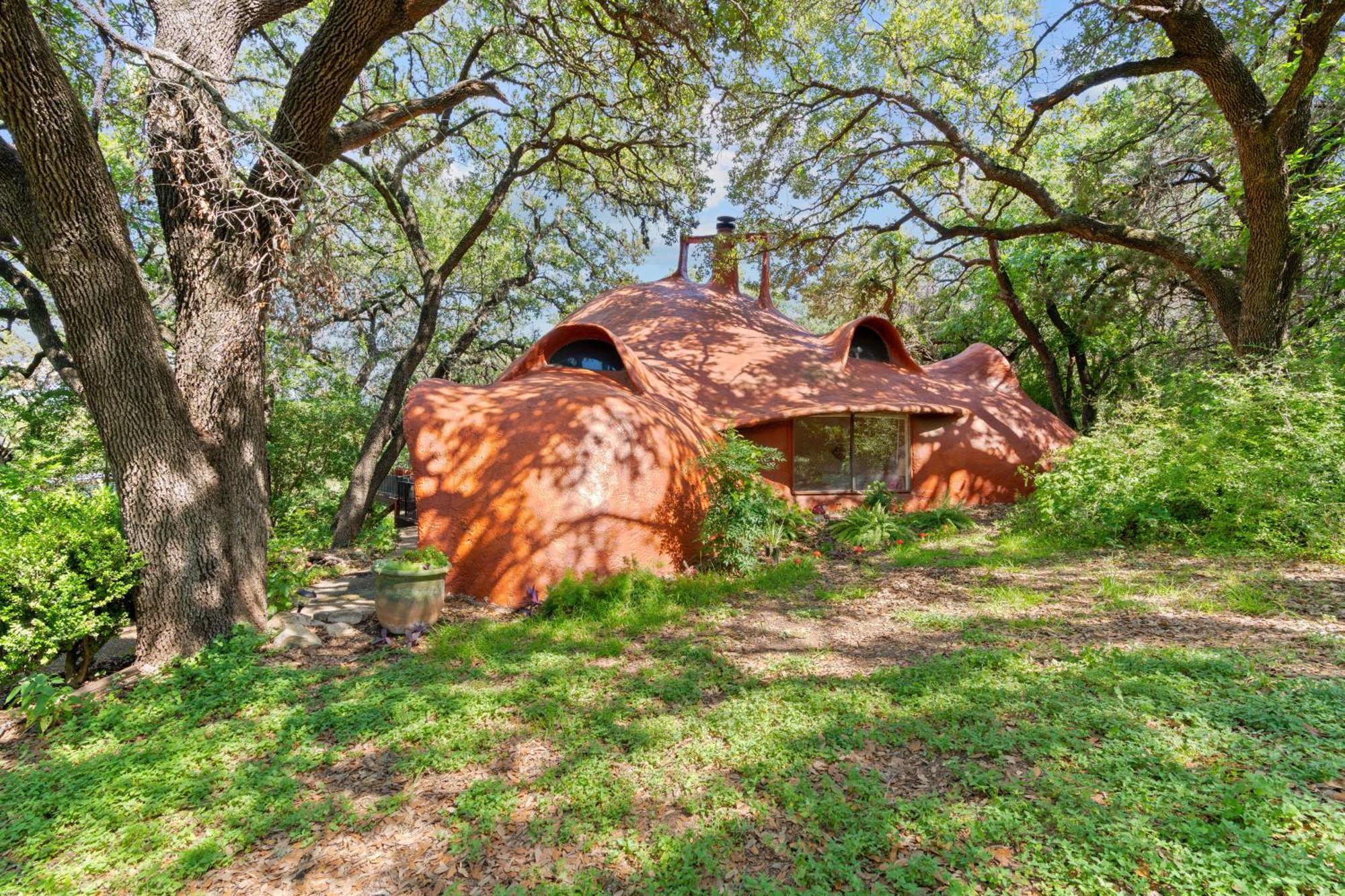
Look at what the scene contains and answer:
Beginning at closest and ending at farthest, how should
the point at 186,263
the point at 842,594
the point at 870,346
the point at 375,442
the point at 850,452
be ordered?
1. the point at 186,263
2. the point at 842,594
3. the point at 375,442
4. the point at 850,452
5. the point at 870,346

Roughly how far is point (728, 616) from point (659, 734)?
7.79 ft

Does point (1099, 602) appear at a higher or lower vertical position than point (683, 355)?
lower

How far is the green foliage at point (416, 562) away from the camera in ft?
18.2

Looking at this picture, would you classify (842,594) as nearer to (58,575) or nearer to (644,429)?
(644,429)

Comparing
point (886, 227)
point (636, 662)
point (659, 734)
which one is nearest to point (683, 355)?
point (886, 227)

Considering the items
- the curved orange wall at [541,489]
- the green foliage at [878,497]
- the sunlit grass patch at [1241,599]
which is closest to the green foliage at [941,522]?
the green foliage at [878,497]

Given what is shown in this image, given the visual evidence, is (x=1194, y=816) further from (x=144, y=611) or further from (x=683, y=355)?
(x=683, y=355)

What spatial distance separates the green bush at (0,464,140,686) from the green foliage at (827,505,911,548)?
8646 mm

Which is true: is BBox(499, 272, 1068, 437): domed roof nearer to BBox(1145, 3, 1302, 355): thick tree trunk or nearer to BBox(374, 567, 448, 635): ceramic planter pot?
BBox(1145, 3, 1302, 355): thick tree trunk

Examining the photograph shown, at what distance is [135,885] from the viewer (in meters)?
2.55

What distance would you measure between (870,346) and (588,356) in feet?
22.6

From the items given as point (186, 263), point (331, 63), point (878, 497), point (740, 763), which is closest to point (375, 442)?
point (186, 263)

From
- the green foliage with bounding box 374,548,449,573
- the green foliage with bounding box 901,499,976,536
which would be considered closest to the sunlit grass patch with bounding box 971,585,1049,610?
the green foliage with bounding box 901,499,976,536

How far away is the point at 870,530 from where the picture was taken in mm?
9109
